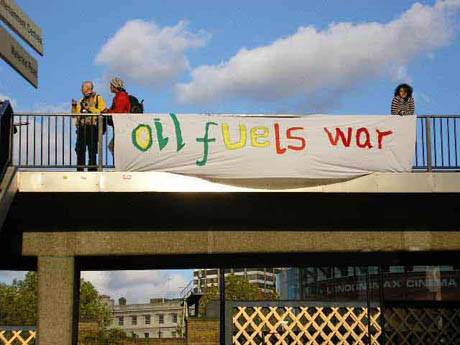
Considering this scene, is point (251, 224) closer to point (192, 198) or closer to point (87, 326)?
point (192, 198)

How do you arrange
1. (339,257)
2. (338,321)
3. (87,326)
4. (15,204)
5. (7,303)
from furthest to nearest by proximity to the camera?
(7,303) → (87,326) → (338,321) → (339,257) → (15,204)

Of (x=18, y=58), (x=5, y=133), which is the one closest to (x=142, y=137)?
(x=5, y=133)

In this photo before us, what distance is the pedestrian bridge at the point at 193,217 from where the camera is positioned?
44.8ft

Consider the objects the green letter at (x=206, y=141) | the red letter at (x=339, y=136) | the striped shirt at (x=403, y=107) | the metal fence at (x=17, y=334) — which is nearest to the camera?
the green letter at (x=206, y=141)

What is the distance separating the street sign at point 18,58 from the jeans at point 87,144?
2.36 meters

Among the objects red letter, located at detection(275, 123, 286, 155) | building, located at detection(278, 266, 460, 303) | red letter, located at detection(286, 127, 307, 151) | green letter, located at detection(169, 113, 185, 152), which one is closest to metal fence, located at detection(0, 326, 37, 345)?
green letter, located at detection(169, 113, 185, 152)

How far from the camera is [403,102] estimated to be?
15.3 meters

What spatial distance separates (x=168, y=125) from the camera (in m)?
14.2

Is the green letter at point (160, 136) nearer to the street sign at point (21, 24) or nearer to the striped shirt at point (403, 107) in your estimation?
the street sign at point (21, 24)

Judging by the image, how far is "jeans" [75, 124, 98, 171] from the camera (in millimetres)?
14422

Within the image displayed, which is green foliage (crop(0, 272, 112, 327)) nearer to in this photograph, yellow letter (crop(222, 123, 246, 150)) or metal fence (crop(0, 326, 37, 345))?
metal fence (crop(0, 326, 37, 345))

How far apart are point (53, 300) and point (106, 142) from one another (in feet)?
8.79

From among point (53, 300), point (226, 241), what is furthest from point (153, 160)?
point (53, 300)

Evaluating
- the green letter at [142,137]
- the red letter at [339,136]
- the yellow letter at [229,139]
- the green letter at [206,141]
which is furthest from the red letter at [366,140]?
the green letter at [142,137]
